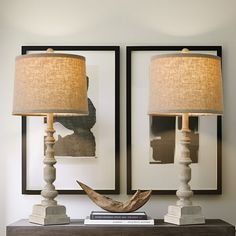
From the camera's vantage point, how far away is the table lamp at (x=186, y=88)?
1.90 metres

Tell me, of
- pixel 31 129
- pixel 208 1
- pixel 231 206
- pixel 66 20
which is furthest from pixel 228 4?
pixel 31 129

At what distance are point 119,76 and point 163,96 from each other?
1.37 feet

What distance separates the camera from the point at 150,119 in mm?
2287

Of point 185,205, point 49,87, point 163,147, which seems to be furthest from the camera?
point 163,147

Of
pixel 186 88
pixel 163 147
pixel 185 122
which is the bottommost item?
pixel 163 147

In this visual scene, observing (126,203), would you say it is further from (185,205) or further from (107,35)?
(107,35)

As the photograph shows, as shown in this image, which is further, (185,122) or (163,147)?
(163,147)

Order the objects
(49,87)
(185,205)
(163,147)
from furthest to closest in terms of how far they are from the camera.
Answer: (163,147) < (185,205) < (49,87)

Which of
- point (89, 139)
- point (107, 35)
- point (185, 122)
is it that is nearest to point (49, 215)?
point (89, 139)

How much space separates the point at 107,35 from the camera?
2314mm

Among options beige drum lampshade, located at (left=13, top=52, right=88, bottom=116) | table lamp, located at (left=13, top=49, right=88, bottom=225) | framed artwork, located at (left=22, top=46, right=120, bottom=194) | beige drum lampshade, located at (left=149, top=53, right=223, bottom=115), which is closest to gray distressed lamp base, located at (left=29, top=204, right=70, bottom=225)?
table lamp, located at (left=13, top=49, right=88, bottom=225)

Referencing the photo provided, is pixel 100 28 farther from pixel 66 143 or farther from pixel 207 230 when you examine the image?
pixel 207 230

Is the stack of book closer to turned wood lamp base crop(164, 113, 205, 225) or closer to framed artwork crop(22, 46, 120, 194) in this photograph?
turned wood lamp base crop(164, 113, 205, 225)

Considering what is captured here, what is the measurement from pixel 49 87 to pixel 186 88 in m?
0.54
